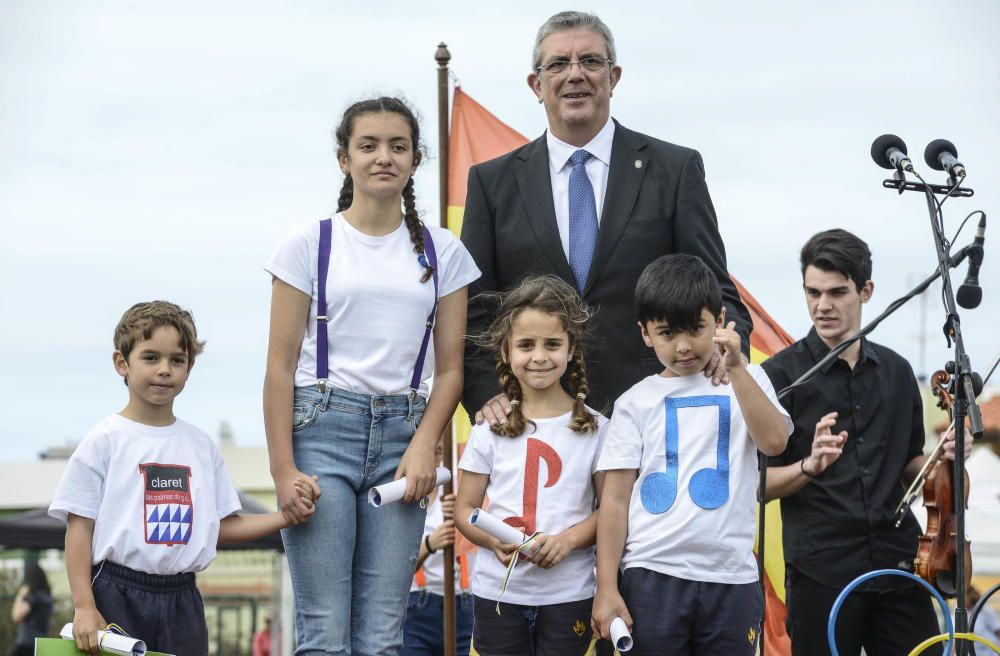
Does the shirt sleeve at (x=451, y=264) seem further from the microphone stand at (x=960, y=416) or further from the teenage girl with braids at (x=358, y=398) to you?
the microphone stand at (x=960, y=416)

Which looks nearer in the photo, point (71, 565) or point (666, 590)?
point (666, 590)

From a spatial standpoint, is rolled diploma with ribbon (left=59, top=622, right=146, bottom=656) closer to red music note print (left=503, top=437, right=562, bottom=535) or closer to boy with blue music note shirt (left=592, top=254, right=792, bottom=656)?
red music note print (left=503, top=437, right=562, bottom=535)

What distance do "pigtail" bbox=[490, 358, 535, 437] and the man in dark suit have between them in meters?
0.03

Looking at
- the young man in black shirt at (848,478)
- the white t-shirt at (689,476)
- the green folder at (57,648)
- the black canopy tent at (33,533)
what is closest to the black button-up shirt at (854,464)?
the young man in black shirt at (848,478)

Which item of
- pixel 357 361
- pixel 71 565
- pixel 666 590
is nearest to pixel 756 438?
pixel 666 590

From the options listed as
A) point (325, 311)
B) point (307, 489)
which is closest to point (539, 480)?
point (307, 489)

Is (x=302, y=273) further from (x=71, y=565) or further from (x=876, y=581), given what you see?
(x=876, y=581)

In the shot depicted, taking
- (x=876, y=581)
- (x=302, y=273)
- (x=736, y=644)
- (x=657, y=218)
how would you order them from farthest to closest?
(x=876, y=581), (x=657, y=218), (x=302, y=273), (x=736, y=644)

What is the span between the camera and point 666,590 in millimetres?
3086

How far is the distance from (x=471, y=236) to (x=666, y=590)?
123 centimetres

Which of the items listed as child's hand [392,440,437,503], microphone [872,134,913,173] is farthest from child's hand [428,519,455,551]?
microphone [872,134,913,173]

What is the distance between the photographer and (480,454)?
3406 mm

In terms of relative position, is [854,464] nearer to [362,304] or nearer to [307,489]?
[362,304]

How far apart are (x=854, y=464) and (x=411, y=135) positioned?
1.90 metres
